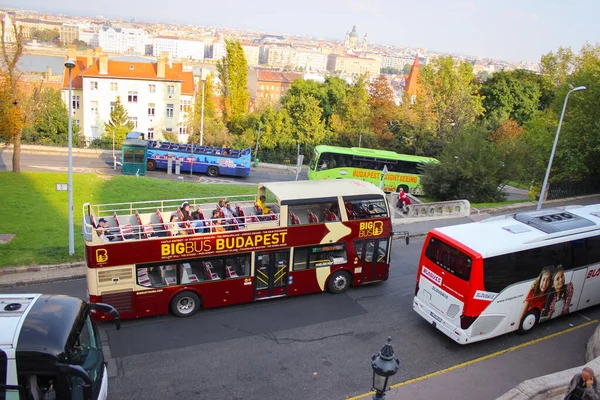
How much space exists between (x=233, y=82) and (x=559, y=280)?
51202 mm

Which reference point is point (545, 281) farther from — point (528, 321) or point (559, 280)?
point (528, 321)

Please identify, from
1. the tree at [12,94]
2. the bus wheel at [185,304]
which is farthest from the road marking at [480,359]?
the tree at [12,94]

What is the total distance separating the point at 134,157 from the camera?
34.8 metres

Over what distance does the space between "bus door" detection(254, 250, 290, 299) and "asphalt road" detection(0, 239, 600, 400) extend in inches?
16.4

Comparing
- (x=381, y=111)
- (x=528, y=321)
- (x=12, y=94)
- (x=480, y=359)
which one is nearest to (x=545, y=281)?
(x=528, y=321)

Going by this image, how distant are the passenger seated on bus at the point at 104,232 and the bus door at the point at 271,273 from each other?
3820mm

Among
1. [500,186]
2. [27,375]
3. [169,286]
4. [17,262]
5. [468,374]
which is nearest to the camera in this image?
[27,375]

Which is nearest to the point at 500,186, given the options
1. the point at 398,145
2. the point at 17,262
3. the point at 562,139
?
the point at 562,139

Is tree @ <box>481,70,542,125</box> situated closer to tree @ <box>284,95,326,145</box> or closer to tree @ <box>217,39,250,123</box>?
tree @ <box>284,95,326,145</box>

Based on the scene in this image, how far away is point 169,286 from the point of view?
12.8 m

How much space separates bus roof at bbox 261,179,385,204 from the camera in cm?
1406

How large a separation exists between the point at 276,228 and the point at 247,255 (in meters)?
1.09

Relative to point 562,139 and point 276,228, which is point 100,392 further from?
point 562,139

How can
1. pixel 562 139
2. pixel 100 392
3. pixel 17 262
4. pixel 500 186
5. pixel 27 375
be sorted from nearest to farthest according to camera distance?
pixel 27 375
pixel 100 392
pixel 17 262
pixel 562 139
pixel 500 186
